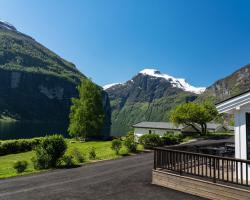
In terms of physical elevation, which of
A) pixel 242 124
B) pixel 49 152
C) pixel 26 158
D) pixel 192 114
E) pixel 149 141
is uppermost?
pixel 192 114

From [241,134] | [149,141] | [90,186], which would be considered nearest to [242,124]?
[241,134]

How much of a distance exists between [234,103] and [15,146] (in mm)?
29485

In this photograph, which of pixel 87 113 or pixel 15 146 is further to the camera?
pixel 87 113

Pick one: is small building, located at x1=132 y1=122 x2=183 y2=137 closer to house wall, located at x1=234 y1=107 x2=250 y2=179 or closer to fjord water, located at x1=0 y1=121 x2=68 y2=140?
fjord water, located at x1=0 y1=121 x2=68 y2=140

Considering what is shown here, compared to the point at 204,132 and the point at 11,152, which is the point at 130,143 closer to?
the point at 11,152

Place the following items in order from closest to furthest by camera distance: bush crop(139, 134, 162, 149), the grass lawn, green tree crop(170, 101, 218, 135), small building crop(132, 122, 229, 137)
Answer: the grass lawn
bush crop(139, 134, 162, 149)
green tree crop(170, 101, 218, 135)
small building crop(132, 122, 229, 137)

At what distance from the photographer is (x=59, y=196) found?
11.2 meters

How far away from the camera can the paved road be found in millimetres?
11203

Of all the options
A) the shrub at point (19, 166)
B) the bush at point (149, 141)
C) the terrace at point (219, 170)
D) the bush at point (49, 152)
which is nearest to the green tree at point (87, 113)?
the bush at point (149, 141)

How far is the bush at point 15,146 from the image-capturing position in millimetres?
32625

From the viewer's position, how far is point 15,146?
1332 inches

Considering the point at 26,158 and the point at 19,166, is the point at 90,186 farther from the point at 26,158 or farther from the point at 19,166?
the point at 26,158

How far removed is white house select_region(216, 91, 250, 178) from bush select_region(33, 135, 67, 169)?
12.5 metres

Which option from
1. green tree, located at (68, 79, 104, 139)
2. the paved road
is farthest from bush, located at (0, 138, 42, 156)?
the paved road
